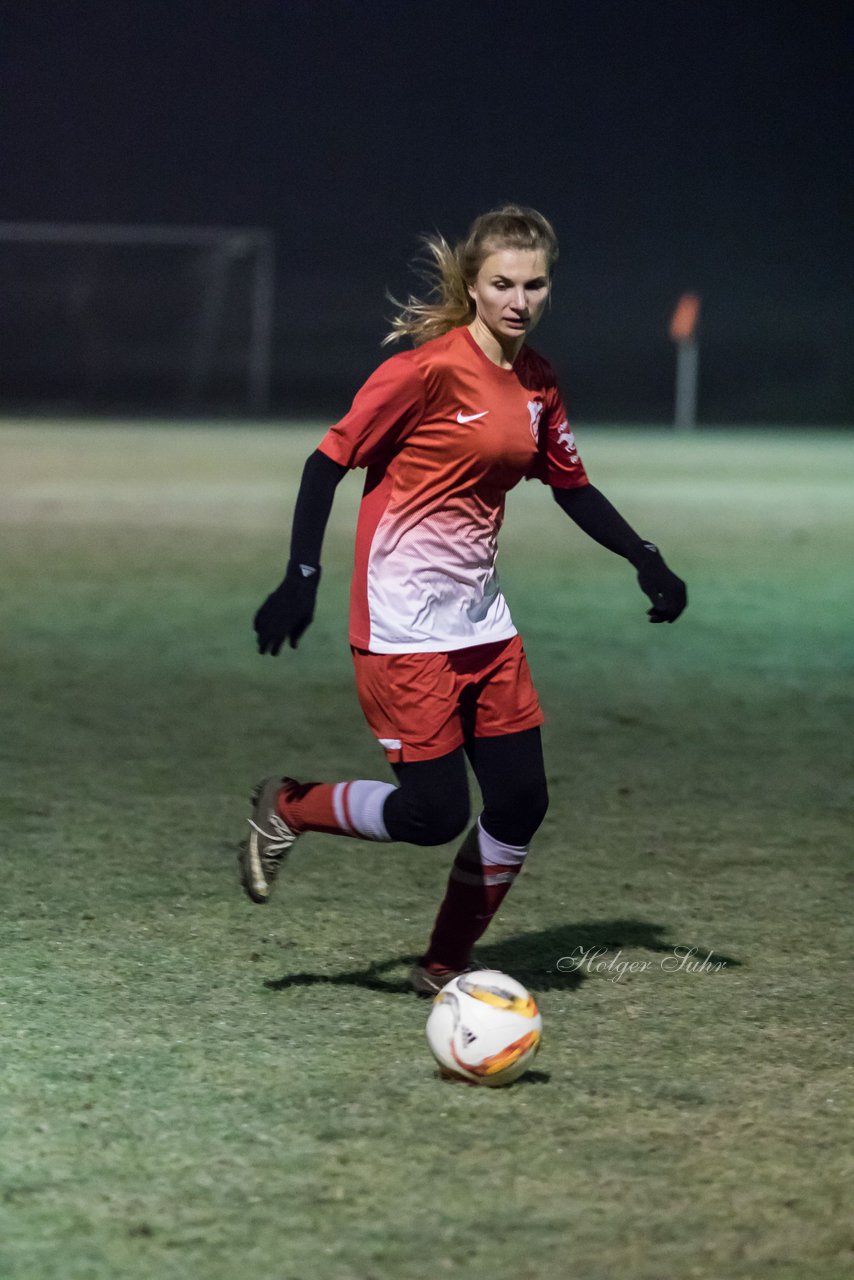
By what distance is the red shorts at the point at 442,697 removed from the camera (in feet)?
12.9

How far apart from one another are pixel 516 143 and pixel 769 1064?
3473 cm

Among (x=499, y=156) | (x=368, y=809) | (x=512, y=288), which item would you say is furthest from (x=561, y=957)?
(x=499, y=156)

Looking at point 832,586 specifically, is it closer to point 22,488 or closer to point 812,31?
point 22,488

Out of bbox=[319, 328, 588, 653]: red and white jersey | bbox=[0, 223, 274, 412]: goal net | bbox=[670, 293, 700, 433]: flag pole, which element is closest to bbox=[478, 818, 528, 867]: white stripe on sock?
bbox=[319, 328, 588, 653]: red and white jersey

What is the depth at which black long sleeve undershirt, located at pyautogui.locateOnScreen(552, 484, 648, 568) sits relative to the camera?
4.30m

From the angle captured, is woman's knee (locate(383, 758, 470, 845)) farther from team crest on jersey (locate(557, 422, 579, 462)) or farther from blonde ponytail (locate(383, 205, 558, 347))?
blonde ponytail (locate(383, 205, 558, 347))

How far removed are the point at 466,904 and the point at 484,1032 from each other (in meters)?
0.62

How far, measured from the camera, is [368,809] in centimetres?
404

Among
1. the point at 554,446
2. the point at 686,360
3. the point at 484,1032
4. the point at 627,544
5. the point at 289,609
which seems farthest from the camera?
the point at 686,360

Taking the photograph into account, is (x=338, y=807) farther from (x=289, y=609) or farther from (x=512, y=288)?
(x=512, y=288)

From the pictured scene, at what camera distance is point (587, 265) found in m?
36.8

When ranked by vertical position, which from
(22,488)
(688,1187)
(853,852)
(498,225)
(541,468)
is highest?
(498,225)

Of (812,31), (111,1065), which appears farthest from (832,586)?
(812,31)

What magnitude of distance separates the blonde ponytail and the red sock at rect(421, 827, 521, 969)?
111cm
